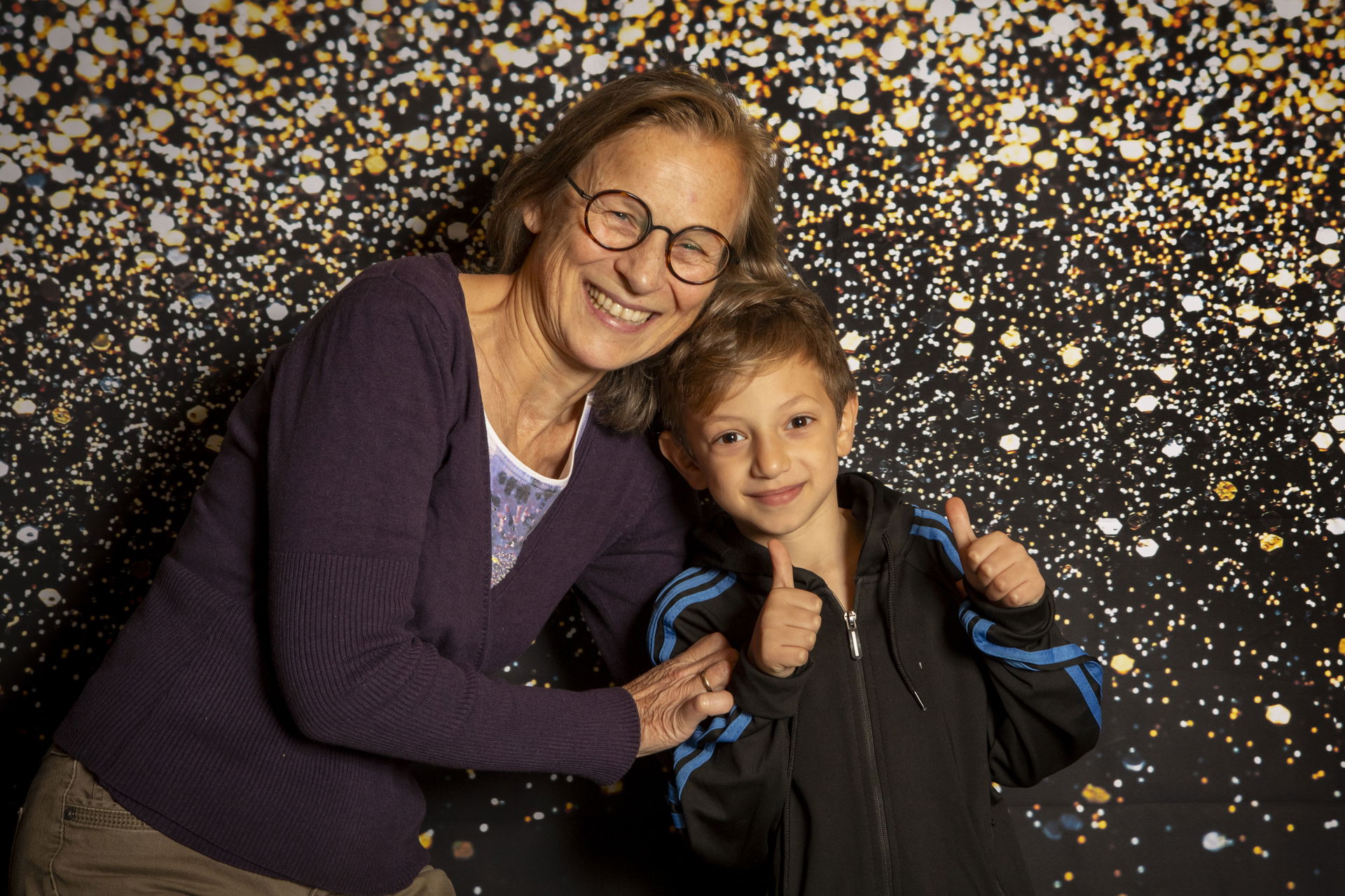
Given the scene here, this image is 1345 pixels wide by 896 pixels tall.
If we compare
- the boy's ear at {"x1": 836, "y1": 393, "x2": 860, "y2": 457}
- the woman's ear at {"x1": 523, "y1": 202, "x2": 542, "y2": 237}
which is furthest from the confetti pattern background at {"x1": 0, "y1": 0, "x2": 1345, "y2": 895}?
the woman's ear at {"x1": 523, "y1": 202, "x2": 542, "y2": 237}

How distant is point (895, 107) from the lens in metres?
1.53

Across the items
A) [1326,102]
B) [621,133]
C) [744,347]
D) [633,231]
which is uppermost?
[1326,102]

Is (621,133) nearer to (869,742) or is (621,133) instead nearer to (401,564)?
(401,564)

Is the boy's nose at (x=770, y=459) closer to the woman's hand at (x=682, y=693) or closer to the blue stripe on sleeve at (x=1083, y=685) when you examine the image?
the woman's hand at (x=682, y=693)

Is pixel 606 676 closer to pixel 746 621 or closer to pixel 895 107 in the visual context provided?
pixel 746 621

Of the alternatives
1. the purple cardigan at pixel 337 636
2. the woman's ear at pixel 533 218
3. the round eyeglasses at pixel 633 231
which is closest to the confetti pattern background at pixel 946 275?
the woman's ear at pixel 533 218

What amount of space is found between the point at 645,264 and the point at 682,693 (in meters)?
0.51

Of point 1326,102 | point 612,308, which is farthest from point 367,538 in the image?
point 1326,102

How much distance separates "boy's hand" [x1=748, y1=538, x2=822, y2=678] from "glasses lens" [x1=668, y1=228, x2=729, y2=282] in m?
0.39

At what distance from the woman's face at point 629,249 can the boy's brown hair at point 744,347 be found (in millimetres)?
74

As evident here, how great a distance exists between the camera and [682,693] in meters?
1.20

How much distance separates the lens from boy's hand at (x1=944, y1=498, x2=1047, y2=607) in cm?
109

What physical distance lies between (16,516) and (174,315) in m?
0.41

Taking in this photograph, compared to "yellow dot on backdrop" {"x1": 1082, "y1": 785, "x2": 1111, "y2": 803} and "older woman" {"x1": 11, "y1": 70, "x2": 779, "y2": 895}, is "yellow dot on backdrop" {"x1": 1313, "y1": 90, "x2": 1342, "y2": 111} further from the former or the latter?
"yellow dot on backdrop" {"x1": 1082, "y1": 785, "x2": 1111, "y2": 803}
